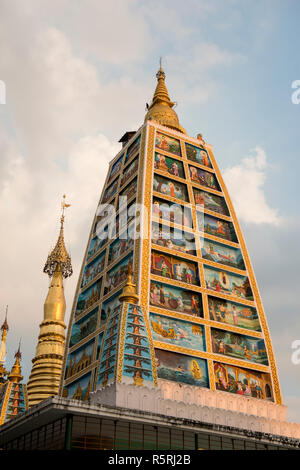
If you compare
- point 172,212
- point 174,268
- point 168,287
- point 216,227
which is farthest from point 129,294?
point 216,227

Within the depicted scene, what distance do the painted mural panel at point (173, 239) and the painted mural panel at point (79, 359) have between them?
10277mm

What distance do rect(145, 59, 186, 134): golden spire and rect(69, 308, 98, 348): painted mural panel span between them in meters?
23.0

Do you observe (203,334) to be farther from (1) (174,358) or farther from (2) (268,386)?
(2) (268,386)

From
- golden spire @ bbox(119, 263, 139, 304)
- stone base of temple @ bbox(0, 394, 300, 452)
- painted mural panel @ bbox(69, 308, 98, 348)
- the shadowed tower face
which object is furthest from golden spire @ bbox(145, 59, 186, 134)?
stone base of temple @ bbox(0, 394, 300, 452)

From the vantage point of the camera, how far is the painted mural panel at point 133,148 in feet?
196

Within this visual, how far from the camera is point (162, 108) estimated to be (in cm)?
6612

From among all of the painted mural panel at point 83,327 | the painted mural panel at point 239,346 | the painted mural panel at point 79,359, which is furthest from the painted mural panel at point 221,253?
the painted mural panel at point 79,359

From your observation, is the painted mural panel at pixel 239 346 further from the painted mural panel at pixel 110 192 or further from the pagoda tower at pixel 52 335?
the pagoda tower at pixel 52 335

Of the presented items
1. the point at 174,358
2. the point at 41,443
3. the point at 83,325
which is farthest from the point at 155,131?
the point at 41,443

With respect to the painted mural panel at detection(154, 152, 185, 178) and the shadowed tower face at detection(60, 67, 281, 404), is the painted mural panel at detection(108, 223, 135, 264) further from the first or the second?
the painted mural panel at detection(154, 152, 185, 178)

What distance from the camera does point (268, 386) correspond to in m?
48.5

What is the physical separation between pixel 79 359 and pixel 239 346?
1373 centimetres
